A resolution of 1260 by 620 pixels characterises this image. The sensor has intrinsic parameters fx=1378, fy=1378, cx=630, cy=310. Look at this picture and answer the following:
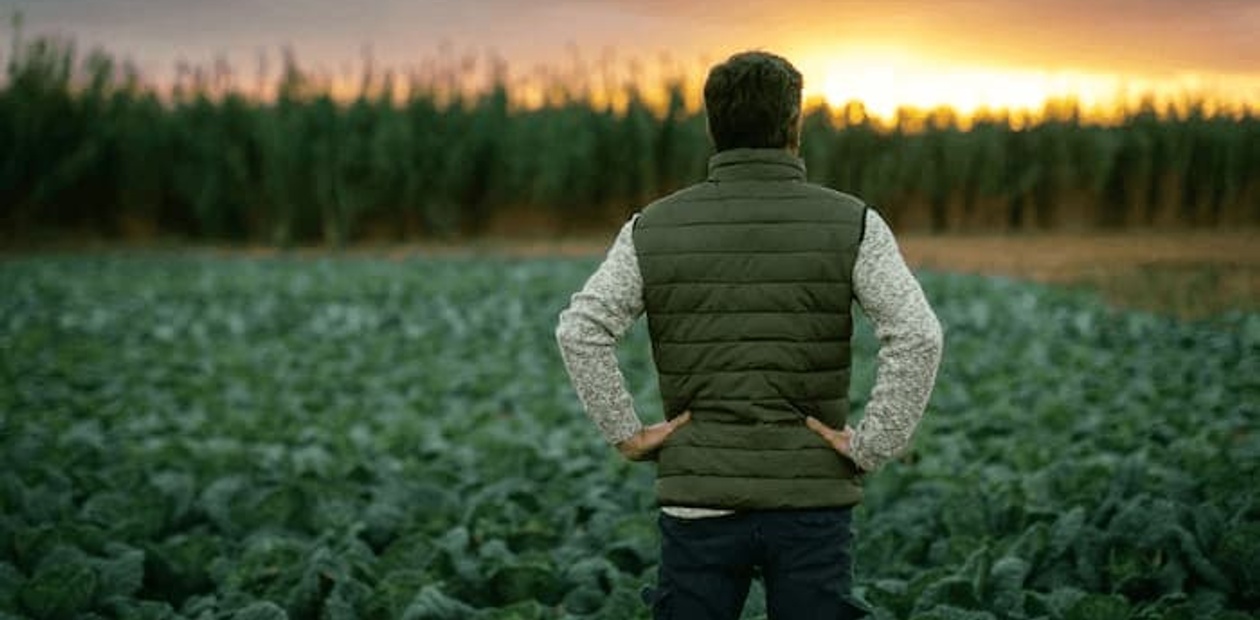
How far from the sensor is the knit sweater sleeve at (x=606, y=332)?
7.97 feet

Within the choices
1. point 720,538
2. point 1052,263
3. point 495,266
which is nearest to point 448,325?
point 495,266

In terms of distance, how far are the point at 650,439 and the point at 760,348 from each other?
0.91 ft

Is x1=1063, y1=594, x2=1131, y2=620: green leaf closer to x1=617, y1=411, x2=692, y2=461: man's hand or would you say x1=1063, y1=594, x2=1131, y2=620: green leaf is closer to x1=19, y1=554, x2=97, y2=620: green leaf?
x1=617, y1=411, x2=692, y2=461: man's hand

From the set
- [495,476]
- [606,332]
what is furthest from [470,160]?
[606,332]

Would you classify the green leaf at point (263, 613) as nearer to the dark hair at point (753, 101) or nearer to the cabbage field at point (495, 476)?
the cabbage field at point (495, 476)

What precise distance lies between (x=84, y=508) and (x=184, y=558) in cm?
71

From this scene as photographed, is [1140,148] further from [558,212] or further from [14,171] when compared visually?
[14,171]

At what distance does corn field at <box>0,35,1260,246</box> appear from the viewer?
22719 millimetres

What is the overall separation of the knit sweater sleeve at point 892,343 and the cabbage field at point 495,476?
3.59ft

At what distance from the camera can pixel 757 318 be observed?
238cm

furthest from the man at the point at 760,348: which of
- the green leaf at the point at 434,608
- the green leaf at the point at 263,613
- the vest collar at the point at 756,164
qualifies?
the green leaf at the point at 263,613

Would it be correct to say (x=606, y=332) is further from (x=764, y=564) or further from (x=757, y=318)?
(x=764, y=564)

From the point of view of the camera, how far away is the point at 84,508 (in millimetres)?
4633

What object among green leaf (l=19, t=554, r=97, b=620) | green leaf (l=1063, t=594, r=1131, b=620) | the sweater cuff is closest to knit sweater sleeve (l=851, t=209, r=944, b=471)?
the sweater cuff
